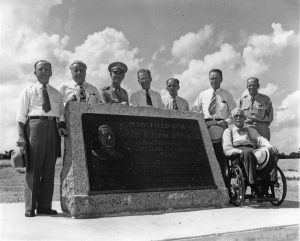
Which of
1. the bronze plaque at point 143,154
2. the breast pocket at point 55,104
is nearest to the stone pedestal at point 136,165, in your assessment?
the bronze plaque at point 143,154

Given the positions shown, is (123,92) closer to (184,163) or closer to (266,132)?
(184,163)

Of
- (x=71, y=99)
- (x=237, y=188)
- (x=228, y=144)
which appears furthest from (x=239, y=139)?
(x=71, y=99)

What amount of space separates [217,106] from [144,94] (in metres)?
1.19

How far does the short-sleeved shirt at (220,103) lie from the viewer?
20.2ft

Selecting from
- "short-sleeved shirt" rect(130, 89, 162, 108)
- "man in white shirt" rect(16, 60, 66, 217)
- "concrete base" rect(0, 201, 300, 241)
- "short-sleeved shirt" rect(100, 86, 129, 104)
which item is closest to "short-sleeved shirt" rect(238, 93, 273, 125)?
"short-sleeved shirt" rect(130, 89, 162, 108)

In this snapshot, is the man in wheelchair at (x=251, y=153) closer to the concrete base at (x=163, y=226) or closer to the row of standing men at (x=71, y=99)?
the row of standing men at (x=71, y=99)

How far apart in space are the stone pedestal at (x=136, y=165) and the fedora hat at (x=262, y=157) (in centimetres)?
58

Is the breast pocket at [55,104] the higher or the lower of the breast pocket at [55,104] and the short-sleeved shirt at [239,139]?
the higher

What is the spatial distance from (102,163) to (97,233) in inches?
45.0

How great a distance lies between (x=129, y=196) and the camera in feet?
15.5

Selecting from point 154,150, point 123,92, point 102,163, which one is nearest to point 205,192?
point 154,150

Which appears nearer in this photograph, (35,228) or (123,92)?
(35,228)

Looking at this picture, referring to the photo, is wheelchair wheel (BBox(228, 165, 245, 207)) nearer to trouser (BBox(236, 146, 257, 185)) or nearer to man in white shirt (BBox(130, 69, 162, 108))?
trouser (BBox(236, 146, 257, 185))

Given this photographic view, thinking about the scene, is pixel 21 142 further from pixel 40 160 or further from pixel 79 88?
pixel 79 88
